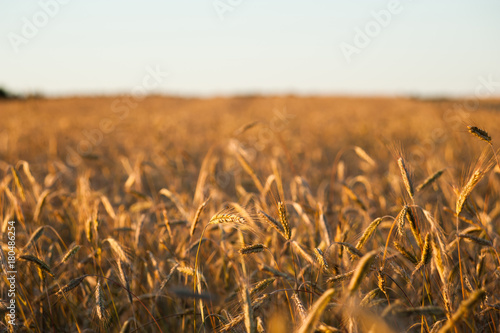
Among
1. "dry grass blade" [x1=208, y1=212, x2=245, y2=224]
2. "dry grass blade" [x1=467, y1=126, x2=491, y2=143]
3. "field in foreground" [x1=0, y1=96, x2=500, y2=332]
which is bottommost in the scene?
"field in foreground" [x1=0, y1=96, x2=500, y2=332]

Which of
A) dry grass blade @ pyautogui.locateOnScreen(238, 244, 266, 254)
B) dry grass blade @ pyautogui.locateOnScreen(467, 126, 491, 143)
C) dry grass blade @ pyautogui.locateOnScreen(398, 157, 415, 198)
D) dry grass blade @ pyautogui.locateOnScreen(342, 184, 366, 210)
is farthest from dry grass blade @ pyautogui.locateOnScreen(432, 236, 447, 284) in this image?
dry grass blade @ pyautogui.locateOnScreen(342, 184, 366, 210)

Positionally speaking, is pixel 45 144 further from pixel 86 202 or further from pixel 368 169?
pixel 368 169

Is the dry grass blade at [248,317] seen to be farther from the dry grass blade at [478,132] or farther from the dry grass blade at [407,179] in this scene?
the dry grass blade at [478,132]

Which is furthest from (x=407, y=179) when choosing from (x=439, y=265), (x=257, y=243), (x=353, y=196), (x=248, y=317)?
(x=353, y=196)

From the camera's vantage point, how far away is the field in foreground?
116 cm

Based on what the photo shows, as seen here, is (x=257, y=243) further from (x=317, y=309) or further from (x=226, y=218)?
(x=317, y=309)

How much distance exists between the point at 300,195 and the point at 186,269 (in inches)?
54.6

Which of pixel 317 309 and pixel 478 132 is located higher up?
pixel 478 132

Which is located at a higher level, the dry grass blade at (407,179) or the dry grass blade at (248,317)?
the dry grass blade at (407,179)

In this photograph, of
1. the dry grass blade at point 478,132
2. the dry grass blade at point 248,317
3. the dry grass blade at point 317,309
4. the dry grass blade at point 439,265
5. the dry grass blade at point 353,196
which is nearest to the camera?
the dry grass blade at point 317,309

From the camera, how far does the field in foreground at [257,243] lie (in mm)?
1164

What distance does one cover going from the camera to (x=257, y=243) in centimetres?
121

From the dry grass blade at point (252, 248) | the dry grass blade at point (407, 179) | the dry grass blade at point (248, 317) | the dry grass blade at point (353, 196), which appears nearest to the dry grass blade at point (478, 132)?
the dry grass blade at point (407, 179)

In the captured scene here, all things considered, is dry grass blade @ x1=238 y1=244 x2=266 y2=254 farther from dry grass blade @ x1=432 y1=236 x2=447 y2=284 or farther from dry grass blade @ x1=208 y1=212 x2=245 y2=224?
dry grass blade @ x1=432 y1=236 x2=447 y2=284
